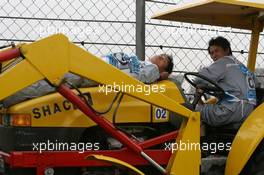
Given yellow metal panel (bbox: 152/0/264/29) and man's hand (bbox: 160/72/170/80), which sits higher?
yellow metal panel (bbox: 152/0/264/29)

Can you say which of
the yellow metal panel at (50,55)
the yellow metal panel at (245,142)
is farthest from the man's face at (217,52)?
the yellow metal panel at (50,55)

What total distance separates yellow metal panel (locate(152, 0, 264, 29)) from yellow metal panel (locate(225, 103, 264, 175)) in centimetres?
83

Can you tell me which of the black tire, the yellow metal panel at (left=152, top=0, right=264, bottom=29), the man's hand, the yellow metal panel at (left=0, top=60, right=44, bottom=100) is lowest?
the black tire

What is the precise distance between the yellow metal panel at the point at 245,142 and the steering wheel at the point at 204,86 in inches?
12.0

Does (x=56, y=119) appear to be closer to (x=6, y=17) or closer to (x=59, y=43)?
(x=59, y=43)

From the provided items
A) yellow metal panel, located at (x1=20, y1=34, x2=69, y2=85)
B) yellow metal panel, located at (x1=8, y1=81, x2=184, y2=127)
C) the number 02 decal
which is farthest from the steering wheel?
yellow metal panel, located at (x1=20, y1=34, x2=69, y2=85)

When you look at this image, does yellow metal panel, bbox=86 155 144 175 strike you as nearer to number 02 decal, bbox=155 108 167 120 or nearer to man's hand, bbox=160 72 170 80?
number 02 decal, bbox=155 108 167 120

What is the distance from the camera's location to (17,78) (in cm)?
346

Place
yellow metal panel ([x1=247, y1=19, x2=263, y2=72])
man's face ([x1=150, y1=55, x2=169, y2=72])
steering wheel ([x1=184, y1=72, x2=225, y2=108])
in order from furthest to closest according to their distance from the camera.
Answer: yellow metal panel ([x1=247, y1=19, x2=263, y2=72]) → man's face ([x1=150, y1=55, x2=169, y2=72]) → steering wheel ([x1=184, y1=72, x2=225, y2=108])

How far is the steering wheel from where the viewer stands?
4.24m

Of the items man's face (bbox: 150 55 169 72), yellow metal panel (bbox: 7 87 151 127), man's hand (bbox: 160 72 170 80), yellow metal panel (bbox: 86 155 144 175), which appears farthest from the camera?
man's face (bbox: 150 55 169 72)

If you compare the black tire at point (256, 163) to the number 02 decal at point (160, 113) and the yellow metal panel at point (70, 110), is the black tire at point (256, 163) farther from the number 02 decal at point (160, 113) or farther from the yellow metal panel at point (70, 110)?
the yellow metal panel at point (70, 110)

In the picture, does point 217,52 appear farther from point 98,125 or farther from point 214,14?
point 98,125

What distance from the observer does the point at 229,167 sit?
411 centimetres
